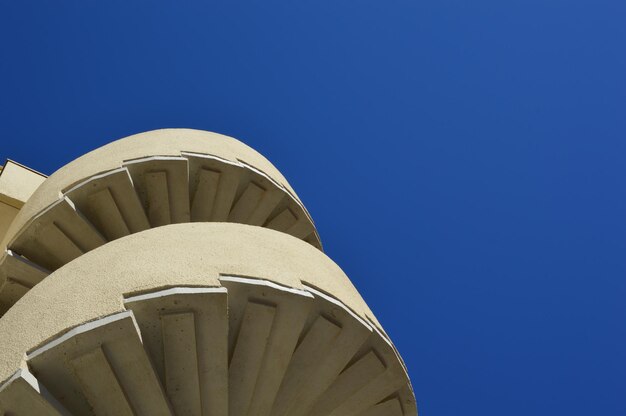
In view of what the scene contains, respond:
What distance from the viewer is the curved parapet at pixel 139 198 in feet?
29.9

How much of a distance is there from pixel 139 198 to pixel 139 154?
1.69ft

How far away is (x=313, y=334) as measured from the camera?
6.94 metres

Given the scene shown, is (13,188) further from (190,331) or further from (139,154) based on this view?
(190,331)

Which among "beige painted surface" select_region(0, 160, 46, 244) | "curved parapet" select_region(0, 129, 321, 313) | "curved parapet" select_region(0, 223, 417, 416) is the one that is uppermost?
"beige painted surface" select_region(0, 160, 46, 244)

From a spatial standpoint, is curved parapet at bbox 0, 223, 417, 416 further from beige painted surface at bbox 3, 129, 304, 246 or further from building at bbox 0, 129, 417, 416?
beige painted surface at bbox 3, 129, 304, 246

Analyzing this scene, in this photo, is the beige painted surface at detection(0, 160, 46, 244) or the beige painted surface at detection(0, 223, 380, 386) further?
the beige painted surface at detection(0, 160, 46, 244)

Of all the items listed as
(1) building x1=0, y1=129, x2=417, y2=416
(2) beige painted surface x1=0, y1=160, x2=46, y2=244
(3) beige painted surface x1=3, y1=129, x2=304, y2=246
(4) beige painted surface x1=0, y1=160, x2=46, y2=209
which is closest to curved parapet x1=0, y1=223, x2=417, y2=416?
(1) building x1=0, y1=129, x2=417, y2=416

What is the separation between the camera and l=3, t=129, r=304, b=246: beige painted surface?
9.41 m

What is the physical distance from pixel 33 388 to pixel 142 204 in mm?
4366

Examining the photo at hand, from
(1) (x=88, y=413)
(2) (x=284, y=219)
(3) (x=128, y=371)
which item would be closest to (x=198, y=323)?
(3) (x=128, y=371)

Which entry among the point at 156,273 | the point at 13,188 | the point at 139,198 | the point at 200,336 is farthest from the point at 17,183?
the point at 200,336

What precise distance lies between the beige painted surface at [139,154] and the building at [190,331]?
1.33 ft

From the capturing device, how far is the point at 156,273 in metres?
6.27

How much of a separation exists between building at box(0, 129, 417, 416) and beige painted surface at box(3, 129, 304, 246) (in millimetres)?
406
